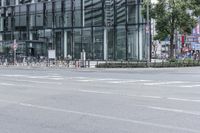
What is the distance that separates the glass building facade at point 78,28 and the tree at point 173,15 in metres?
11.4

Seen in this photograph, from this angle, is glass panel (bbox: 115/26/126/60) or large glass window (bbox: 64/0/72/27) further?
large glass window (bbox: 64/0/72/27)

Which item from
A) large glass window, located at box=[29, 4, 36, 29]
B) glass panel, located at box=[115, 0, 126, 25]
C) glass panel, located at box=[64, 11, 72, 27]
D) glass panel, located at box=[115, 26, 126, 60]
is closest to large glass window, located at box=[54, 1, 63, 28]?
glass panel, located at box=[64, 11, 72, 27]

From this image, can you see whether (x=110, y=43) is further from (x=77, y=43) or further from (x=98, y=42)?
(x=77, y=43)

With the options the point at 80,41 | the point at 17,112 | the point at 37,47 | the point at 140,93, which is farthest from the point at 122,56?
the point at 17,112

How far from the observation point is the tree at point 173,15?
5069 cm

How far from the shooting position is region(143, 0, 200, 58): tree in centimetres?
5069

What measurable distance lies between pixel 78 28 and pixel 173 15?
23.6 meters

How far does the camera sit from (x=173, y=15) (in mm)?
51031

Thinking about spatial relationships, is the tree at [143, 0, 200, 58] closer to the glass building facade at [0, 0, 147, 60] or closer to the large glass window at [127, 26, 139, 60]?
the glass building facade at [0, 0, 147, 60]

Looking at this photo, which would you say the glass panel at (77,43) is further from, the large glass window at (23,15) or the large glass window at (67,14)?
the large glass window at (23,15)

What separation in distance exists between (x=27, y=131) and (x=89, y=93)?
8.80 metres

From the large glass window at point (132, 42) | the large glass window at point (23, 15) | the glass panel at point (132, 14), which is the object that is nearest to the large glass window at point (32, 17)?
the large glass window at point (23, 15)

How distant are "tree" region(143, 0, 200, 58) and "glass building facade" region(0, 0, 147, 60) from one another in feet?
37.3

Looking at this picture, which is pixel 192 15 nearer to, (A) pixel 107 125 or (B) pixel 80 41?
(B) pixel 80 41
